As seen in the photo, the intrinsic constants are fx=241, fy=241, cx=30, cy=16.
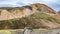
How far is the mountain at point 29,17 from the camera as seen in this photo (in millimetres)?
16547

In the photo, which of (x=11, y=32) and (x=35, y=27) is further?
(x=35, y=27)

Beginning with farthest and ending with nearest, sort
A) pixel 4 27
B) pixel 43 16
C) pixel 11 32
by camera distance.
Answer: pixel 43 16 < pixel 4 27 < pixel 11 32

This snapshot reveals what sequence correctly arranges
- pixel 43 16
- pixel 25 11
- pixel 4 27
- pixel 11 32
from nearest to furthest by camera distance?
pixel 11 32, pixel 4 27, pixel 43 16, pixel 25 11

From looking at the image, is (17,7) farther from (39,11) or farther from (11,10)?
(39,11)

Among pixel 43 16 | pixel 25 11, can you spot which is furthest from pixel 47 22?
pixel 25 11

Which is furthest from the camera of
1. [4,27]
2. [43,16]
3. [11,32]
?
[43,16]

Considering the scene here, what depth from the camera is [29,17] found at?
17.2 m

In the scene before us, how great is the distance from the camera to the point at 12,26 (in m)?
16.5

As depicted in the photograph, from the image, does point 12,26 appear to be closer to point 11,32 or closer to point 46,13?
point 11,32

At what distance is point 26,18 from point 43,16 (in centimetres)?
126

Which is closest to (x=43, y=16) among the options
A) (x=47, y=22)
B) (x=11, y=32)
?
(x=47, y=22)

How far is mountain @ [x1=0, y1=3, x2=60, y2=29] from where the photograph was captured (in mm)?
16547

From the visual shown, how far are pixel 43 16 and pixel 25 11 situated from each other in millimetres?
1930

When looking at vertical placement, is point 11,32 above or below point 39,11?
below
